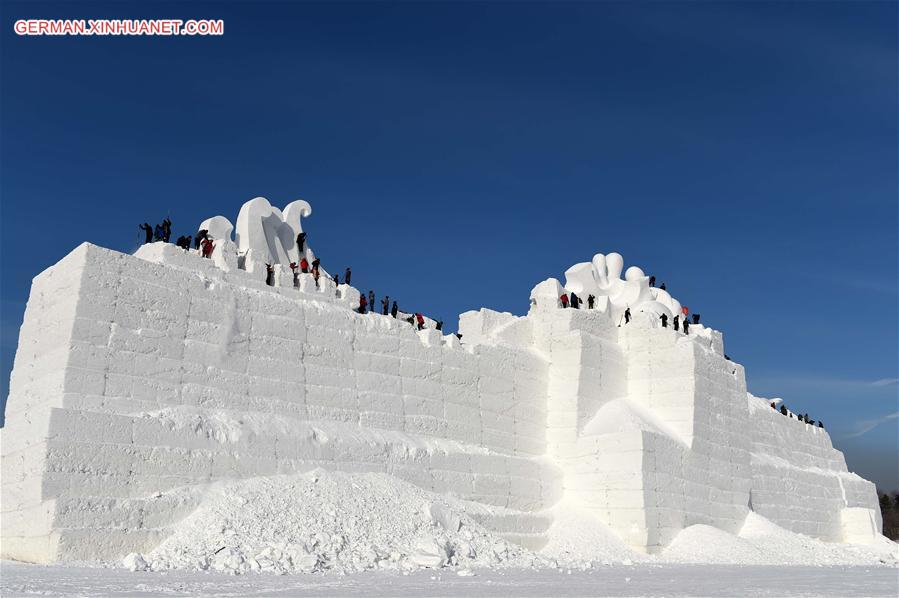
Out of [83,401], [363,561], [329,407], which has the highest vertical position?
[329,407]

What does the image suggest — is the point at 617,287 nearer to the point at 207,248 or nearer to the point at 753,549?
the point at 753,549

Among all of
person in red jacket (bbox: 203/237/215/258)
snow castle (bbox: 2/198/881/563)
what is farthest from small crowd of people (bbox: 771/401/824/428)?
person in red jacket (bbox: 203/237/215/258)

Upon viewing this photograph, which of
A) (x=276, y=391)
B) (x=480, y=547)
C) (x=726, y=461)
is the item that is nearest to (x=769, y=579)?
(x=480, y=547)

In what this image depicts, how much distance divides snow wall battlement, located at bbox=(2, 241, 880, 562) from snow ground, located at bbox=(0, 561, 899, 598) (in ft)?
8.22

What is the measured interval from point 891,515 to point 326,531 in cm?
7283

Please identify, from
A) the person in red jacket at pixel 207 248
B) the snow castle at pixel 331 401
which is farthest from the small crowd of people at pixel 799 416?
the person in red jacket at pixel 207 248

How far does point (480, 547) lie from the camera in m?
19.1

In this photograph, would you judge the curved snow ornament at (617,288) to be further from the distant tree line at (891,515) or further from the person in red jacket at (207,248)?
the distant tree line at (891,515)

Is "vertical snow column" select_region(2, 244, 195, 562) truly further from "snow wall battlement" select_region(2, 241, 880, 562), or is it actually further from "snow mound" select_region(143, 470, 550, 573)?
"snow mound" select_region(143, 470, 550, 573)

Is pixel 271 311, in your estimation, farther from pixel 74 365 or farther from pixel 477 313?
pixel 477 313

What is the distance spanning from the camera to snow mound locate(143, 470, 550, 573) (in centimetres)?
1578

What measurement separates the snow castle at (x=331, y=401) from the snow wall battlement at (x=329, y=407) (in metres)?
0.05

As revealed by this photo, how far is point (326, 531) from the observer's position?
1756cm

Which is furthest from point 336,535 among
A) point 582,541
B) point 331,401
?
point 582,541
